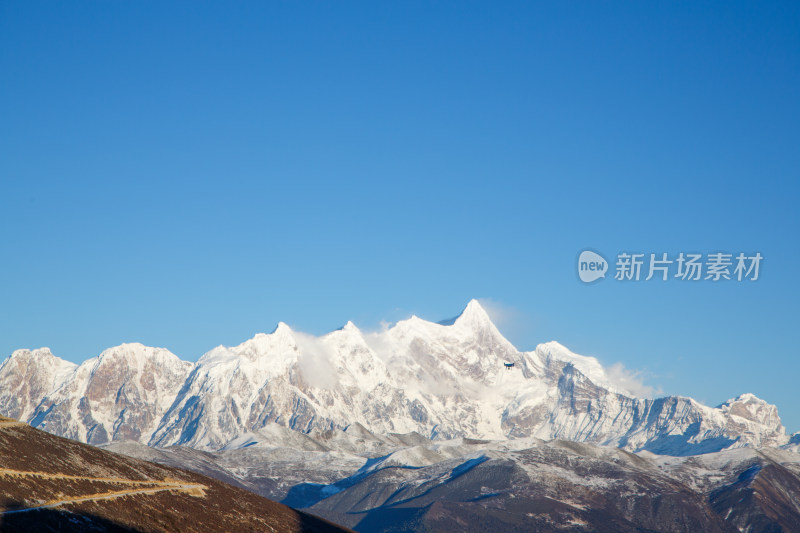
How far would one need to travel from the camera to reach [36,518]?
194250 millimetres
